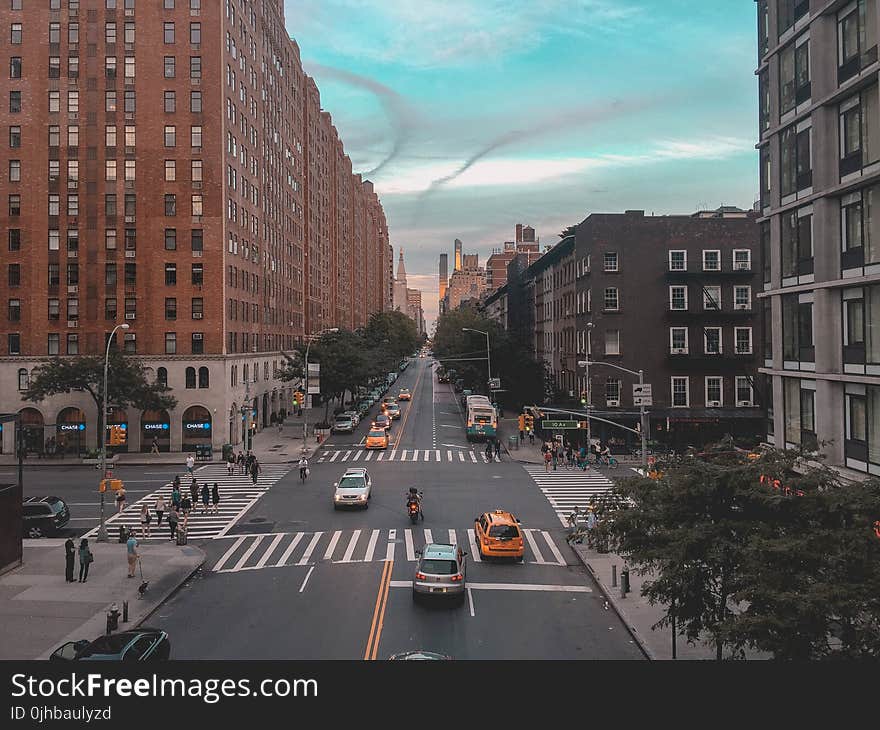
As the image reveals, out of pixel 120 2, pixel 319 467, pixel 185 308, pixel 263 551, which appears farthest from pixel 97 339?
pixel 263 551

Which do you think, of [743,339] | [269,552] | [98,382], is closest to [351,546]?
[269,552]

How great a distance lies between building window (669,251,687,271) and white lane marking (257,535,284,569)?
41338 mm

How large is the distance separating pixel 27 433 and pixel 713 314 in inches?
2291

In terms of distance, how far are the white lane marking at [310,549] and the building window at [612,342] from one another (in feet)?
114

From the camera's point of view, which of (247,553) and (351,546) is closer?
(247,553)

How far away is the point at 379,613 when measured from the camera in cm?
1959

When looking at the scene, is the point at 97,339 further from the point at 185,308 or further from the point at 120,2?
the point at 120,2

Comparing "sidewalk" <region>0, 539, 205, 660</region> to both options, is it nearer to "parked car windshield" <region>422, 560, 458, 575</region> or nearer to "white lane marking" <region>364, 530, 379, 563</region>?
"white lane marking" <region>364, 530, 379, 563</region>

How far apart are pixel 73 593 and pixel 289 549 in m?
8.10

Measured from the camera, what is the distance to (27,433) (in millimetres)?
55750

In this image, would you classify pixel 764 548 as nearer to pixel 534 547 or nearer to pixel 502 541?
pixel 502 541

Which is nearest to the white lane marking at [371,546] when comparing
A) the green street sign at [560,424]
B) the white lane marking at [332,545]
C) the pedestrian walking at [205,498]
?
the white lane marking at [332,545]

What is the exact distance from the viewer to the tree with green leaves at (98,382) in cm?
5044

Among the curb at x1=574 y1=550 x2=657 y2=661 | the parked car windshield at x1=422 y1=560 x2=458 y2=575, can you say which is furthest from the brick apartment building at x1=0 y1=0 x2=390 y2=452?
the curb at x1=574 y1=550 x2=657 y2=661
